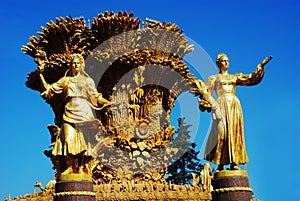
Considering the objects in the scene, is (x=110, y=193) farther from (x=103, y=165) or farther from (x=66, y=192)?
(x=66, y=192)

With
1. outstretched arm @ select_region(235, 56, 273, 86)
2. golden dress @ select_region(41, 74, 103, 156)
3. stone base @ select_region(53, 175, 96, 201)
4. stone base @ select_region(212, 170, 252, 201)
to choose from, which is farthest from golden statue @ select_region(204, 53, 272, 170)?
stone base @ select_region(53, 175, 96, 201)

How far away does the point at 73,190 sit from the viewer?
11242 mm

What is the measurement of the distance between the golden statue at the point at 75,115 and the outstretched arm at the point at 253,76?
3173mm

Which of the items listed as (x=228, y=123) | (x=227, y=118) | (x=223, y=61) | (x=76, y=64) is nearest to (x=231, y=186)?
(x=228, y=123)

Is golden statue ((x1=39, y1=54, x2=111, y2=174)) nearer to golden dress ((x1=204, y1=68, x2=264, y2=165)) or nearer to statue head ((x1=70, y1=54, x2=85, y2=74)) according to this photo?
statue head ((x1=70, y1=54, x2=85, y2=74))

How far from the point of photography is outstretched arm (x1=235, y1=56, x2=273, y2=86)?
1244 cm

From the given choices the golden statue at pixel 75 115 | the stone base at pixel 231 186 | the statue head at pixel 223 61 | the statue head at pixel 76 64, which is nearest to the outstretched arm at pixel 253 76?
the statue head at pixel 223 61

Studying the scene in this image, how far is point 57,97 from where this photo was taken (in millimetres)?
12656

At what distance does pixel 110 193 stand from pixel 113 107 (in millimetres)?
2883

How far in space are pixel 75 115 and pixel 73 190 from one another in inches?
64.0

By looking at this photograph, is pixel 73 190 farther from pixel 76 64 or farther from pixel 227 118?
pixel 227 118

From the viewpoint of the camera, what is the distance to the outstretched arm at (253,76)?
12438 mm

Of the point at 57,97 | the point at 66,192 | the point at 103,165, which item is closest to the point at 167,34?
the point at 103,165

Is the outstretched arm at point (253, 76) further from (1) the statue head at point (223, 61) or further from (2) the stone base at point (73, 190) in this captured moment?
(2) the stone base at point (73, 190)
